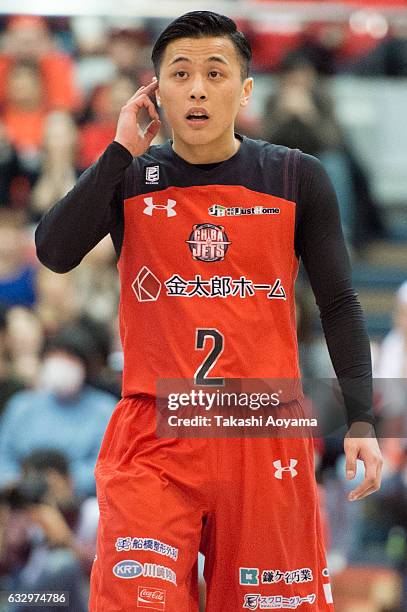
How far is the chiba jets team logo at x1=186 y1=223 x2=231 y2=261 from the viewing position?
3.38 m

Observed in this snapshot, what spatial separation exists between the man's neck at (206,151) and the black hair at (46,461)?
2376 mm

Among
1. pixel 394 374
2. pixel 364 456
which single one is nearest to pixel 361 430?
pixel 364 456

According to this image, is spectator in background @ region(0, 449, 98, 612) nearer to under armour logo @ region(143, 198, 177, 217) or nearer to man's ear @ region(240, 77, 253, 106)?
under armour logo @ region(143, 198, 177, 217)

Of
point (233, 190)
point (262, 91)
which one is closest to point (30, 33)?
point (262, 91)

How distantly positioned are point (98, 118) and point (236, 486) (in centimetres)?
406

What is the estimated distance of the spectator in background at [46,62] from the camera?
7.03 meters

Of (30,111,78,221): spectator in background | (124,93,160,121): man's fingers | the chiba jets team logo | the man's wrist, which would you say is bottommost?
the man's wrist

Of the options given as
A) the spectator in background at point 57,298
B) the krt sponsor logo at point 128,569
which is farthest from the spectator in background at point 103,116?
the krt sponsor logo at point 128,569

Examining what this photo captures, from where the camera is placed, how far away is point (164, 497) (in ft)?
10.6

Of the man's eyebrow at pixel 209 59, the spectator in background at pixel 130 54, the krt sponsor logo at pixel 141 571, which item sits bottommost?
the krt sponsor logo at pixel 141 571

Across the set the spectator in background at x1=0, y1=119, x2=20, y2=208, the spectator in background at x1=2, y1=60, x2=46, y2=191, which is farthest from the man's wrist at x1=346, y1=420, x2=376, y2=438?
the spectator in background at x1=2, y1=60, x2=46, y2=191

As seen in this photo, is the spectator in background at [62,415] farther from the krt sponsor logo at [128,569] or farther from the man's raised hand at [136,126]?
the man's raised hand at [136,126]

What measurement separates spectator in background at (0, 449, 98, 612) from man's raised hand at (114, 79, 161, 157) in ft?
5.72

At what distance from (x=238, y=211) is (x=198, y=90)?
355 mm
